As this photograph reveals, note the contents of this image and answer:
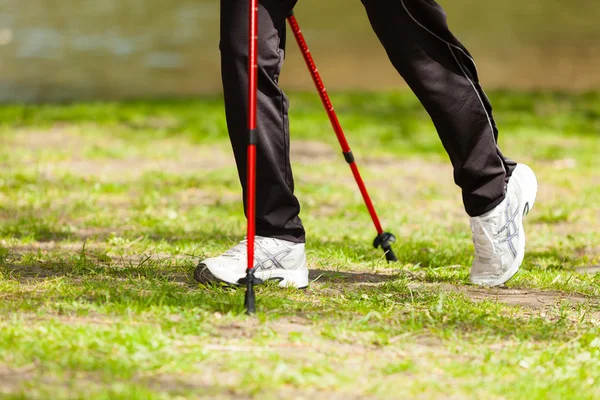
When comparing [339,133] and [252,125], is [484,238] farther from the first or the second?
[252,125]

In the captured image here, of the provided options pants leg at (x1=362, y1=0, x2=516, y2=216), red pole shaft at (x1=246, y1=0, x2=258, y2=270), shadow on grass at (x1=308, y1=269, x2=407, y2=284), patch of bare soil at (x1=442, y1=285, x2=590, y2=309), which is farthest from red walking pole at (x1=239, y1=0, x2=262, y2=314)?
patch of bare soil at (x1=442, y1=285, x2=590, y2=309)

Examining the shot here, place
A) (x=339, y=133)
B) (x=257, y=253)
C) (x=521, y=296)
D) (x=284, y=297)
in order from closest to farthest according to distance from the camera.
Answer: (x=284, y=297)
(x=257, y=253)
(x=521, y=296)
(x=339, y=133)

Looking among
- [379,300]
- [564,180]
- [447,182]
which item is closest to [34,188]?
[447,182]

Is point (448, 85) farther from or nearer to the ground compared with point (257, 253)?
farther from the ground

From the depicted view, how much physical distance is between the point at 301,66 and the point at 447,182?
7.34 metres

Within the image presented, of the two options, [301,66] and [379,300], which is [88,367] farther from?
[301,66]

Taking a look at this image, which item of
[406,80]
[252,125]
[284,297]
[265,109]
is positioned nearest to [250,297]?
[284,297]

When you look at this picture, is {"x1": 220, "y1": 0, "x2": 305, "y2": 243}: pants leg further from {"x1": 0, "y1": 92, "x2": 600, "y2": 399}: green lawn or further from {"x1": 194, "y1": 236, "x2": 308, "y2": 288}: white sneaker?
{"x1": 0, "y1": 92, "x2": 600, "y2": 399}: green lawn

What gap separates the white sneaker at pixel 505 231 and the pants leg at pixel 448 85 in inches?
2.1

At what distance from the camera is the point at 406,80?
3.45 meters

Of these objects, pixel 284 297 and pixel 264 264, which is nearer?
pixel 284 297

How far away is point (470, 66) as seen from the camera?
11.5ft

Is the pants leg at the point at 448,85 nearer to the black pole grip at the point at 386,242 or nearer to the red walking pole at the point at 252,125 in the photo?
the red walking pole at the point at 252,125

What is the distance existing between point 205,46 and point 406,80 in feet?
41.9
